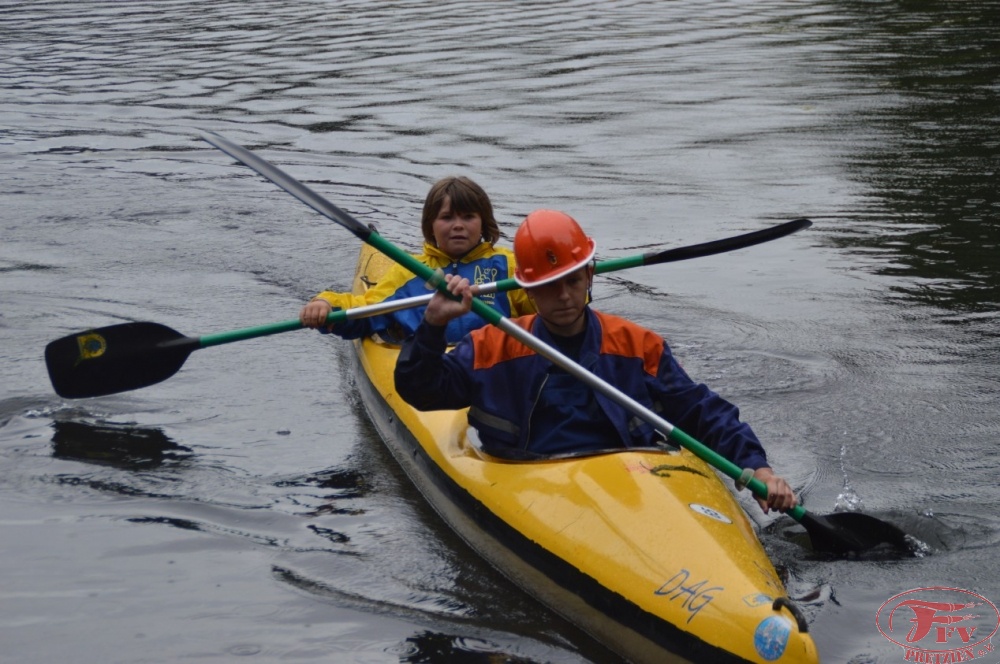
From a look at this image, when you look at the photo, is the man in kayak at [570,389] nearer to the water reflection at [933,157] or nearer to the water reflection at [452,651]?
the water reflection at [452,651]

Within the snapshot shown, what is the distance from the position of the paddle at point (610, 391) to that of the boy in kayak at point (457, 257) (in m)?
1.42

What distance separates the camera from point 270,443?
5.86 m

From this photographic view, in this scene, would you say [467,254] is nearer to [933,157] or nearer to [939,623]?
[939,623]

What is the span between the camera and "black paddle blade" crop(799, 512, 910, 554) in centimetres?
446

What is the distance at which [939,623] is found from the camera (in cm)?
406

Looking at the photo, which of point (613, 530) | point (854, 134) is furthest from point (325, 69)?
point (613, 530)

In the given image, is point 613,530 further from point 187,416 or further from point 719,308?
point 719,308

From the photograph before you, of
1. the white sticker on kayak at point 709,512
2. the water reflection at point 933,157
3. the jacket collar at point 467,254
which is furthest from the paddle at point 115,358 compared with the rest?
the water reflection at point 933,157

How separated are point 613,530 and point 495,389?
→ 682 mm

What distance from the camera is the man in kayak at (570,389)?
4234mm

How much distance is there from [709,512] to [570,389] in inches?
24.5

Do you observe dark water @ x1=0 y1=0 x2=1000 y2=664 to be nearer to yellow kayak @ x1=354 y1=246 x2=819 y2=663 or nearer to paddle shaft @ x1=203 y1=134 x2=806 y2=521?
yellow kayak @ x1=354 y1=246 x2=819 y2=663

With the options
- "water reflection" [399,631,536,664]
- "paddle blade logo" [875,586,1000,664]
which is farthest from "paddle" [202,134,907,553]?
"water reflection" [399,631,536,664]

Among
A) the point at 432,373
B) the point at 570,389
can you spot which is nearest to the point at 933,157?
the point at 570,389
